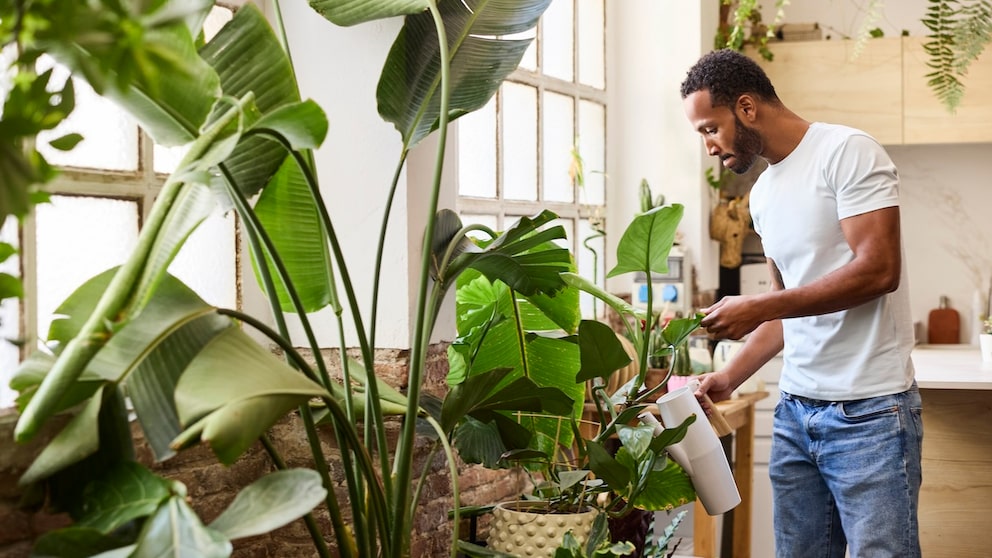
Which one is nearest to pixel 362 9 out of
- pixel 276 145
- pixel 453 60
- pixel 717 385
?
pixel 453 60

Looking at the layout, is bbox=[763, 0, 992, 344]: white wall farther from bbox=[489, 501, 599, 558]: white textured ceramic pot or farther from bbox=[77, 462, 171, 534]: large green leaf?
bbox=[77, 462, 171, 534]: large green leaf

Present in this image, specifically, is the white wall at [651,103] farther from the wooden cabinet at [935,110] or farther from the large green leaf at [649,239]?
the large green leaf at [649,239]

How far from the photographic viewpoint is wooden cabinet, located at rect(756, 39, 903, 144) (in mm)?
4547

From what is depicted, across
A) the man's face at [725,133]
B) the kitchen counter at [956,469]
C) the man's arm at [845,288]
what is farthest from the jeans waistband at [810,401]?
the kitchen counter at [956,469]

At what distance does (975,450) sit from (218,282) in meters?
2.51

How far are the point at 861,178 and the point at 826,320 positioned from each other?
0.32m

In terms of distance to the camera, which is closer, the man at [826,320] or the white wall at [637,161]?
the white wall at [637,161]

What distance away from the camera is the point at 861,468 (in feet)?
7.02

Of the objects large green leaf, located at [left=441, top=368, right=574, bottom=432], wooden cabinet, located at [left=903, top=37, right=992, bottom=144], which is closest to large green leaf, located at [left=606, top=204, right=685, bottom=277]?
large green leaf, located at [left=441, top=368, right=574, bottom=432]

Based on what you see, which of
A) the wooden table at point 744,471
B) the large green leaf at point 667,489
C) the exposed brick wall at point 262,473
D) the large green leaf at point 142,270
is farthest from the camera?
the wooden table at point 744,471

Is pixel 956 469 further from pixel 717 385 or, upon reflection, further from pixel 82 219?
pixel 82 219

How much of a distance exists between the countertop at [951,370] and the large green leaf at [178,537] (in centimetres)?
245

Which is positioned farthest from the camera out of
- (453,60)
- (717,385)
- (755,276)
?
(755,276)

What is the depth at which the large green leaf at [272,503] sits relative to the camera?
949 millimetres
